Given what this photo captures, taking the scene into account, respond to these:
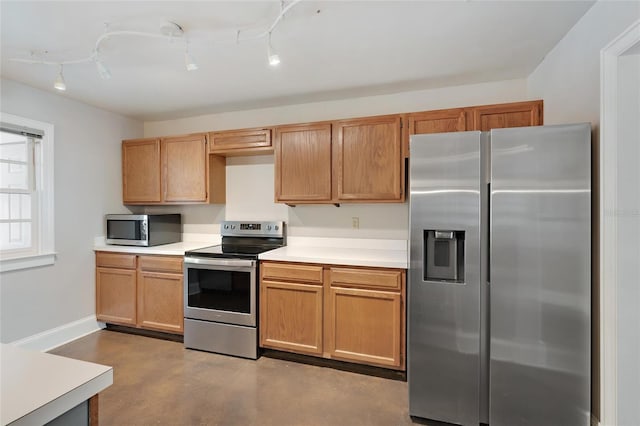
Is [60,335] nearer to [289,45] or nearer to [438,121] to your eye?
[289,45]

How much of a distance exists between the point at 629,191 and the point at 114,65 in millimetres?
3412

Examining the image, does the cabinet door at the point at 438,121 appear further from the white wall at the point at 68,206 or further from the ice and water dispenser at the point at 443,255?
the white wall at the point at 68,206

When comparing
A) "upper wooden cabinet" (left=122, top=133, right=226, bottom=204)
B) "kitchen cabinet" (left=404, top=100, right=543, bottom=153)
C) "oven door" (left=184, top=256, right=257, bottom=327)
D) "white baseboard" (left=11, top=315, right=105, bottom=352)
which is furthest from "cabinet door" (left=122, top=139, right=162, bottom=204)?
"kitchen cabinet" (left=404, top=100, right=543, bottom=153)

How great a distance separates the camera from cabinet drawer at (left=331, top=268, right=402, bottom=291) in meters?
2.36

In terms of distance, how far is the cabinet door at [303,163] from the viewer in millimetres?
2887

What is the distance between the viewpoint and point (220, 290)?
286 centimetres

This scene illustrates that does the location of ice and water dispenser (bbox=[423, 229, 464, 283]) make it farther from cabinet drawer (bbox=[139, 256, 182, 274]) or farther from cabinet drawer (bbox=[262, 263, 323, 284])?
cabinet drawer (bbox=[139, 256, 182, 274])

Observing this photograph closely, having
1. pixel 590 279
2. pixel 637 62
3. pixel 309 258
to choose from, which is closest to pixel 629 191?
pixel 590 279

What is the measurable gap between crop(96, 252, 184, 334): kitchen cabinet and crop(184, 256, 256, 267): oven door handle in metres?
0.20

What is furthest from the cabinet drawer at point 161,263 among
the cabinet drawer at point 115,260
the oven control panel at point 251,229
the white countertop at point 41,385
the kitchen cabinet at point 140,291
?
the white countertop at point 41,385

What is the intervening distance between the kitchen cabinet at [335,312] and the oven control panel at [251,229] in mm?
626

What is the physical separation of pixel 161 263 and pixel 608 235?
339cm

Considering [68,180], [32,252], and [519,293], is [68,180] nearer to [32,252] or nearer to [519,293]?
[32,252]

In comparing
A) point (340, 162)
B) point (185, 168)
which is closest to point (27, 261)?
point (185, 168)
